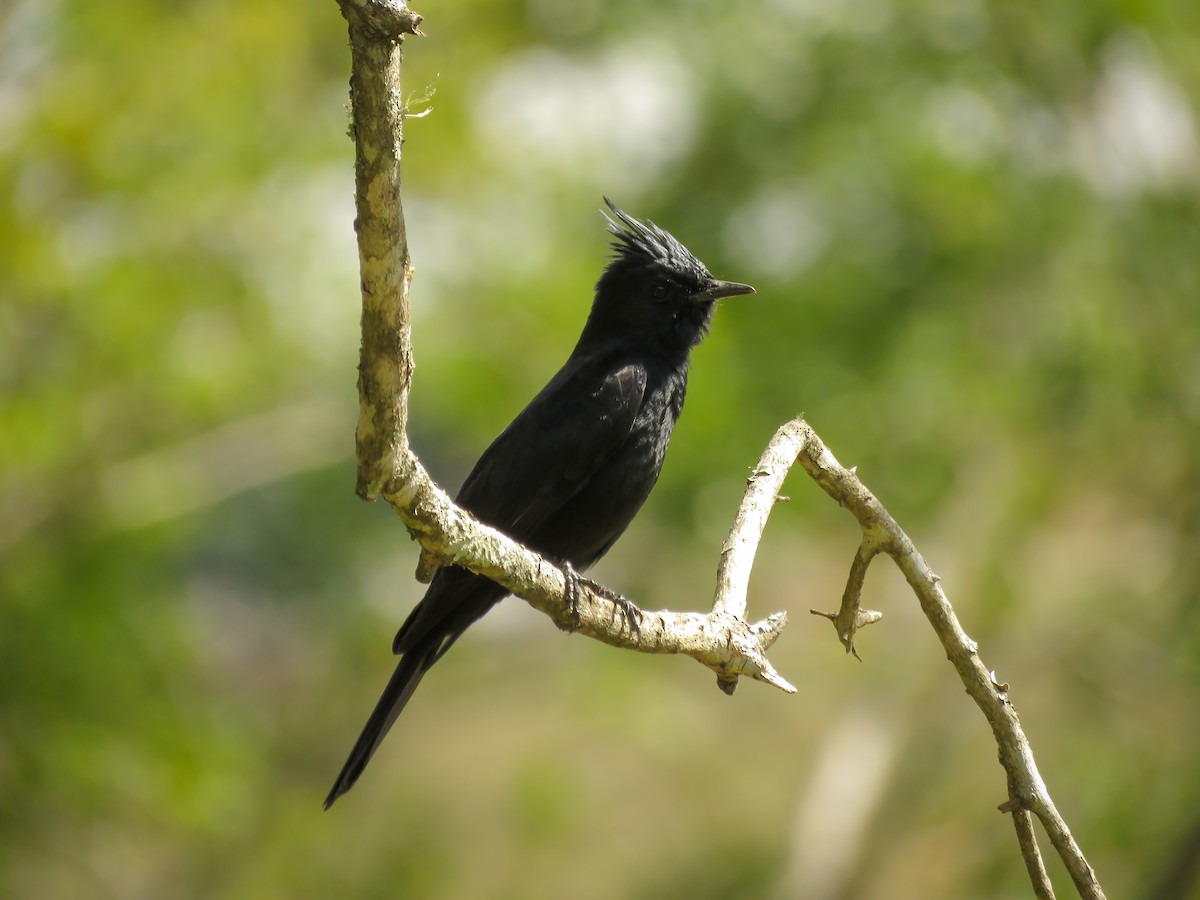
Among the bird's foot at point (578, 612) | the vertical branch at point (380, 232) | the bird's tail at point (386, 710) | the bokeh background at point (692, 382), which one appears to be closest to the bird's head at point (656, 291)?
the bird's tail at point (386, 710)

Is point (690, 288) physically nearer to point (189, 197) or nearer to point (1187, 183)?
point (189, 197)

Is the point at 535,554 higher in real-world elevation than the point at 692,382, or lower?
lower

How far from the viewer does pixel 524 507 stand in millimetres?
4285

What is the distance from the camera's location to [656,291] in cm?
486

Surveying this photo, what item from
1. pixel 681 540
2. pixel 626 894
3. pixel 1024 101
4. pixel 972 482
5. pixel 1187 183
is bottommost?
pixel 626 894

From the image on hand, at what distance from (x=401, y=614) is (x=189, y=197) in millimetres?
5893

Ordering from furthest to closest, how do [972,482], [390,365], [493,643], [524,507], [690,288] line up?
[493,643] < [972,482] < [690,288] < [524,507] < [390,365]

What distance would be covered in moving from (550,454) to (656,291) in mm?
875

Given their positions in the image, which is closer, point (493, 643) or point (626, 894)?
point (626, 894)

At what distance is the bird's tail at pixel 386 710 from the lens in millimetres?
4016

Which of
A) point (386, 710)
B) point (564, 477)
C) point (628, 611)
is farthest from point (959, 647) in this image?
point (386, 710)

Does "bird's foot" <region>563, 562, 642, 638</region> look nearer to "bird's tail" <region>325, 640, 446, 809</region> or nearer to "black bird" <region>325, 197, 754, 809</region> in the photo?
"black bird" <region>325, 197, 754, 809</region>

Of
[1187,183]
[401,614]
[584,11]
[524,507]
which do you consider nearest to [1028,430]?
[1187,183]

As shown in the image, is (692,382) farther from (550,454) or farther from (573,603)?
(573,603)
